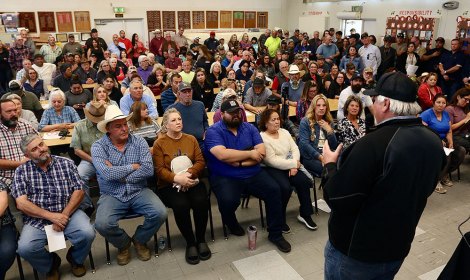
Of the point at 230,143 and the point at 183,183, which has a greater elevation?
the point at 230,143

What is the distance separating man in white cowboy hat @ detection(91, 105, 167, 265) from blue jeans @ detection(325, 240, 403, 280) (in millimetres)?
1651

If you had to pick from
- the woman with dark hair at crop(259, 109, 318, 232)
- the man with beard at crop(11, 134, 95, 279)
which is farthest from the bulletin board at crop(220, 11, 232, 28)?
the man with beard at crop(11, 134, 95, 279)

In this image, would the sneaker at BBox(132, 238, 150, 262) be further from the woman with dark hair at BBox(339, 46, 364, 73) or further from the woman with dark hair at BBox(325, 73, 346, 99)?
the woman with dark hair at BBox(339, 46, 364, 73)

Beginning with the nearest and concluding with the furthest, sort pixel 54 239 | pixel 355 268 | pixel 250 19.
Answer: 1. pixel 355 268
2. pixel 54 239
3. pixel 250 19

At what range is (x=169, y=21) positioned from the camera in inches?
498

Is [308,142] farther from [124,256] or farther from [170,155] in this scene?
[124,256]

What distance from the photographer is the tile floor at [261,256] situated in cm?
306

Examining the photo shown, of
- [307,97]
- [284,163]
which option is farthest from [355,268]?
[307,97]

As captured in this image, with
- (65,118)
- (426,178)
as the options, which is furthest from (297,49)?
(426,178)

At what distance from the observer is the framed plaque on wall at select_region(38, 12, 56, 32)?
10953mm

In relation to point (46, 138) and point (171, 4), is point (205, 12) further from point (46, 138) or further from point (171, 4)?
point (46, 138)

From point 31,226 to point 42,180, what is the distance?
35 centimetres

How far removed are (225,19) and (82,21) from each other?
15.8ft

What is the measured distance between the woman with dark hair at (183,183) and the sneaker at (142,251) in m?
0.34
